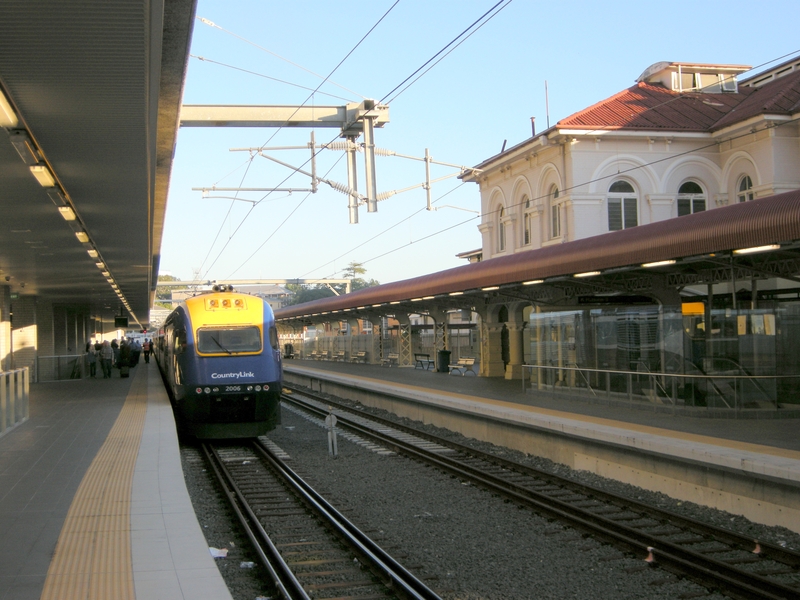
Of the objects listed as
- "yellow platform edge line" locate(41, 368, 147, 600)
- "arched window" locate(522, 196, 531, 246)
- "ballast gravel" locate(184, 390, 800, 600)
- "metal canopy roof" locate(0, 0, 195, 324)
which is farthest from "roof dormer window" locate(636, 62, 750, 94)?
"yellow platform edge line" locate(41, 368, 147, 600)

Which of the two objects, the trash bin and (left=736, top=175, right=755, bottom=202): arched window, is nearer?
(left=736, top=175, right=755, bottom=202): arched window

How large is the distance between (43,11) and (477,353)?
98.9 ft

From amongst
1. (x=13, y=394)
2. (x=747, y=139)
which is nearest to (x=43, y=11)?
(x=13, y=394)

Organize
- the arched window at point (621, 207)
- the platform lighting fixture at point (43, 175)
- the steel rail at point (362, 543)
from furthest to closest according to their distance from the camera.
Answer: the arched window at point (621, 207) < the platform lighting fixture at point (43, 175) < the steel rail at point (362, 543)

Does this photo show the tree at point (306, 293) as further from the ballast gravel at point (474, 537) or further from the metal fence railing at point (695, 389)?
the ballast gravel at point (474, 537)

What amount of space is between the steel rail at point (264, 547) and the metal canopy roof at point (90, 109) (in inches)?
175

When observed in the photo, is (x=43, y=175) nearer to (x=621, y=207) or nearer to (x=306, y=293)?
(x=621, y=207)

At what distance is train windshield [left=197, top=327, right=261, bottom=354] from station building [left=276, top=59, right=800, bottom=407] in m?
6.50

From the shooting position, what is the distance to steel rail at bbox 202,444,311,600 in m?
6.65

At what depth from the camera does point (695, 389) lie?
47.5 ft

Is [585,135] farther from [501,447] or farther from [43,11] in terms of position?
[43,11]

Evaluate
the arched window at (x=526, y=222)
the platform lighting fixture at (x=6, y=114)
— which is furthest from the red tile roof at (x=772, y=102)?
the platform lighting fixture at (x=6, y=114)

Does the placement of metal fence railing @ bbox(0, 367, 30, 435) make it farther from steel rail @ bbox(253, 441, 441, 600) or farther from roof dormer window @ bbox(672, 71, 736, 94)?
roof dormer window @ bbox(672, 71, 736, 94)

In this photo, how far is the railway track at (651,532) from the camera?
6812mm
